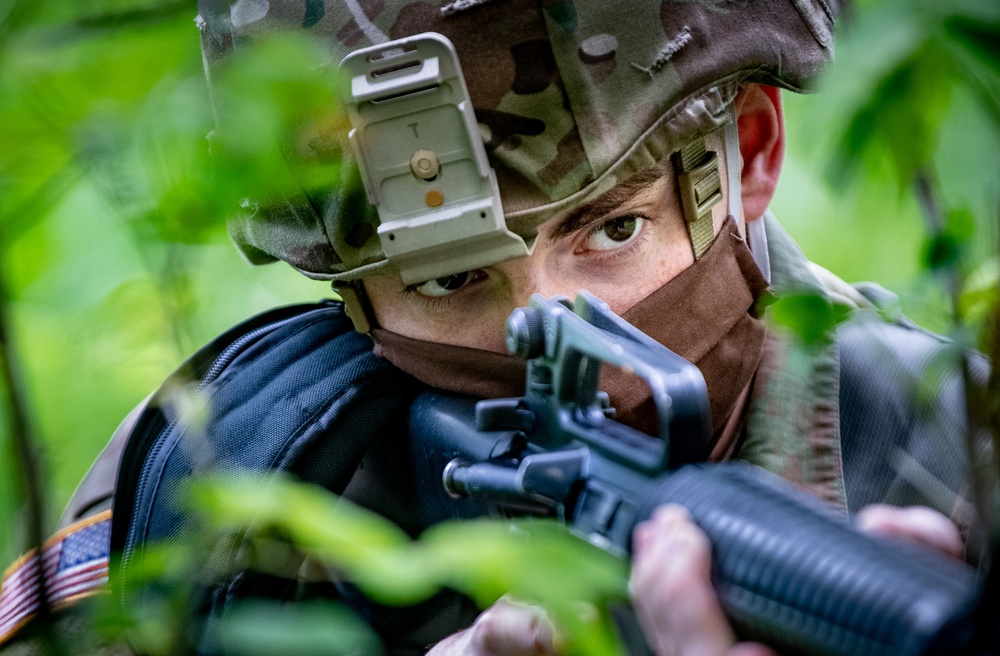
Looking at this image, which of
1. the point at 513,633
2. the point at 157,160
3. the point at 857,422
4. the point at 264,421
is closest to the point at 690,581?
the point at 513,633

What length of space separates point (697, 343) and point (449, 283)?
43 centimetres

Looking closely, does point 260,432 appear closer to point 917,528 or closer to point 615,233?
point 615,233

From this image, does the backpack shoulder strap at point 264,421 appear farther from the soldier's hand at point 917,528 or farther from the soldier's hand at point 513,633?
the soldier's hand at point 917,528

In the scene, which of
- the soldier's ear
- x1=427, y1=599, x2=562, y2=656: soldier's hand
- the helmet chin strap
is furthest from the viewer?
the soldier's ear

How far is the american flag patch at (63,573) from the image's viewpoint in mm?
1806

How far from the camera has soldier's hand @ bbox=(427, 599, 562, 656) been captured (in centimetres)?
123

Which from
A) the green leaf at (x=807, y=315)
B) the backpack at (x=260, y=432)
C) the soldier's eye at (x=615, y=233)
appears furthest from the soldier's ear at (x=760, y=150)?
the green leaf at (x=807, y=315)

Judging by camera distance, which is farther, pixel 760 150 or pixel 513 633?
pixel 760 150

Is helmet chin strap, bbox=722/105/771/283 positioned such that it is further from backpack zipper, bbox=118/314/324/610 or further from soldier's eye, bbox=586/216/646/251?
backpack zipper, bbox=118/314/324/610

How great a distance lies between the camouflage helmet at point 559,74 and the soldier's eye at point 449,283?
0.11 meters

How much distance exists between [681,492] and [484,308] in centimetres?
87

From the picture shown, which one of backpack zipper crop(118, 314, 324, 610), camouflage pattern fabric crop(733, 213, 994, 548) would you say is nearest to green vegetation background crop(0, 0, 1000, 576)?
camouflage pattern fabric crop(733, 213, 994, 548)

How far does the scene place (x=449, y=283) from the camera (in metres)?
1.79

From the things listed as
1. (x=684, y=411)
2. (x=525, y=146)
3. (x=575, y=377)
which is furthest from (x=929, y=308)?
(x=525, y=146)
